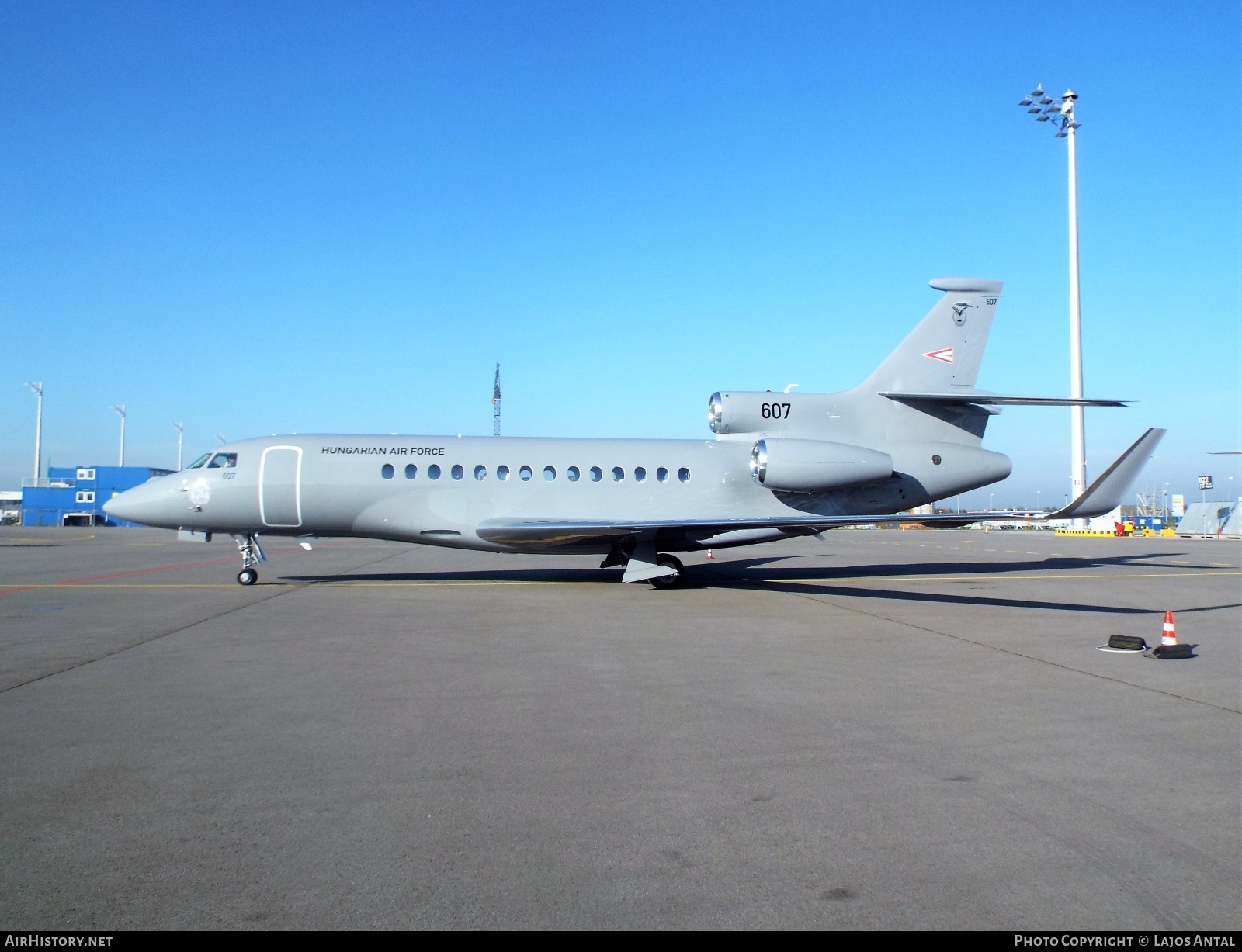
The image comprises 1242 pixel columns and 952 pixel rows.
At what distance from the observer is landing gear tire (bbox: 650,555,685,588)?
53.4ft

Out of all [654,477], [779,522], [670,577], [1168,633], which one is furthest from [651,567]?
[1168,633]

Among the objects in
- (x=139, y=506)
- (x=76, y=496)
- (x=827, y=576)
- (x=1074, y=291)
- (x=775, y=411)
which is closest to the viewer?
(x=139, y=506)

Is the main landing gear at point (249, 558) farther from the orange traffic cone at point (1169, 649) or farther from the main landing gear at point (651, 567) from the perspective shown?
the orange traffic cone at point (1169, 649)

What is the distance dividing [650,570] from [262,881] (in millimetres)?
12406

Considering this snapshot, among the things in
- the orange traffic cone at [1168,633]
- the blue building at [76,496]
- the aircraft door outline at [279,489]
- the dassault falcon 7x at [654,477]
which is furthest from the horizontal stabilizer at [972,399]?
the blue building at [76,496]

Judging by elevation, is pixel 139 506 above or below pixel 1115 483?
below

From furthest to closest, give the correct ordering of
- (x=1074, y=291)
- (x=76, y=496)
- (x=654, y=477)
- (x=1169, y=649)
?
1. (x=76, y=496)
2. (x=1074, y=291)
3. (x=654, y=477)
4. (x=1169, y=649)

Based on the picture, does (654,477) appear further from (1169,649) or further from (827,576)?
(1169,649)

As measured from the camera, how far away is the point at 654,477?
17.5 metres

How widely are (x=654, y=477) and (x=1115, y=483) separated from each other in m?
8.69

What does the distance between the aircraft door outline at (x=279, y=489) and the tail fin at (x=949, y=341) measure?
1252 centimetres

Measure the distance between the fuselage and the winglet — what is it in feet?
12.3

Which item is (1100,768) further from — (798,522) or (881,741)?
(798,522)
